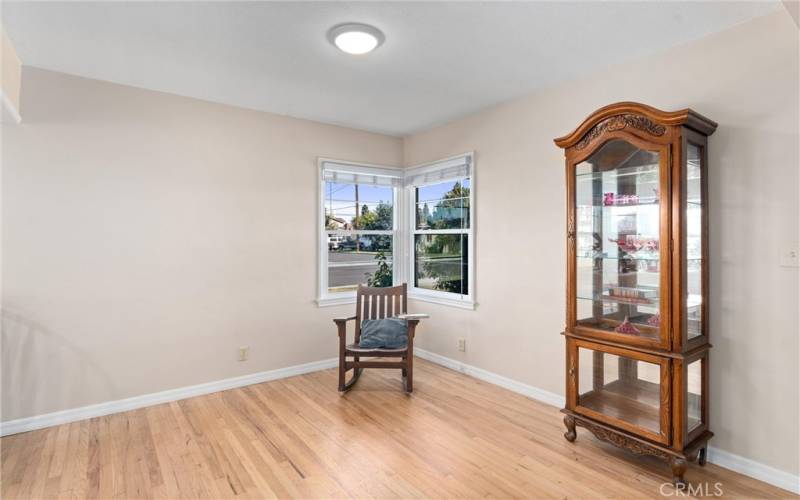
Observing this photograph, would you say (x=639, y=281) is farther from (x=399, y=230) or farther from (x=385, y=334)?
(x=399, y=230)

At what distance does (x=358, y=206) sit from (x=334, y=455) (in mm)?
2782

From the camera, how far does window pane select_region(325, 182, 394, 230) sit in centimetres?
456

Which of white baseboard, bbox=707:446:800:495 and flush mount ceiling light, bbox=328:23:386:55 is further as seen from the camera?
flush mount ceiling light, bbox=328:23:386:55

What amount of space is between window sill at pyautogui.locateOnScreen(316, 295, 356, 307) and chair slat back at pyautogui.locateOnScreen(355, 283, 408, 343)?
39 centimetres

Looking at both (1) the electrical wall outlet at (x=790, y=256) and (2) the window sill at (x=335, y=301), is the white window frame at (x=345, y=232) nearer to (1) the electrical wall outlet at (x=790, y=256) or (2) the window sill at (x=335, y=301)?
(2) the window sill at (x=335, y=301)

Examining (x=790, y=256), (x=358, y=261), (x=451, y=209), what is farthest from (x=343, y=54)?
(x=790, y=256)

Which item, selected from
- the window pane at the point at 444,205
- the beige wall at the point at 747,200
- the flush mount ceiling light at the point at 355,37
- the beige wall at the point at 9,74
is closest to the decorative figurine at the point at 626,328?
the beige wall at the point at 747,200

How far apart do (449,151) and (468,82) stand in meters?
1.17

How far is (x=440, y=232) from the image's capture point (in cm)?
462

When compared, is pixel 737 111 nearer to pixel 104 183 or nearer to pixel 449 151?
pixel 449 151

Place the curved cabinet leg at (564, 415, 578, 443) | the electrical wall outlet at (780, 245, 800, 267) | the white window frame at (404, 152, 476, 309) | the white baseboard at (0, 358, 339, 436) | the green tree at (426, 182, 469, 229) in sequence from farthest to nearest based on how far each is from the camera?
the green tree at (426, 182, 469, 229) → the white window frame at (404, 152, 476, 309) → the white baseboard at (0, 358, 339, 436) → the curved cabinet leg at (564, 415, 578, 443) → the electrical wall outlet at (780, 245, 800, 267)

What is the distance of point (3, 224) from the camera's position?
2908 millimetres

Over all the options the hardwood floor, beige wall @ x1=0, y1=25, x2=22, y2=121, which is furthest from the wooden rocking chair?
beige wall @ x1=0, y1=25, x2=22, y2=121

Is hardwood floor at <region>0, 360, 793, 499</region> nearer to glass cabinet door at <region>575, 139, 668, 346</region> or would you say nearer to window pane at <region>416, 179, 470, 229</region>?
glass cabinet door at <region>575, 139, 668, 346</region>
